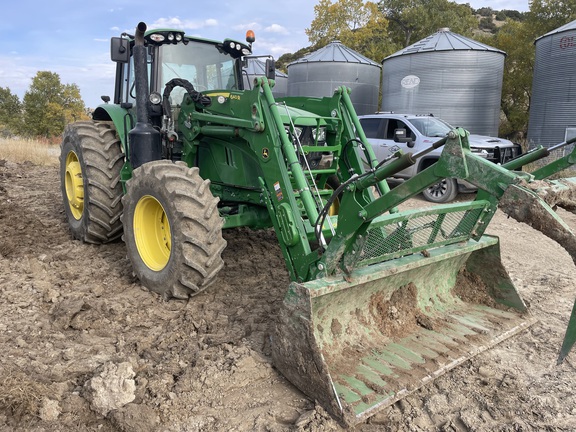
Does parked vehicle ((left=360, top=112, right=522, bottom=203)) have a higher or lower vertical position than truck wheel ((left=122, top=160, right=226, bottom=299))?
higher

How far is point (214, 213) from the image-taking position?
12.7 ft

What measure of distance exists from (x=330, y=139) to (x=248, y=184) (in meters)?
0.96

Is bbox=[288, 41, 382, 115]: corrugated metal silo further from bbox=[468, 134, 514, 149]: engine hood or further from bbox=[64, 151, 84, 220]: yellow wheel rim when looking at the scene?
bbox=[64, 151, 84, 220]: yellow wheel rim

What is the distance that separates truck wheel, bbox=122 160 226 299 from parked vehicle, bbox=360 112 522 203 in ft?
21.6

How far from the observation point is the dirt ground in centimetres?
276

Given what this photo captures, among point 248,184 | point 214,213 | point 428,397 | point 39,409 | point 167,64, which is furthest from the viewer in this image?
point 167,64

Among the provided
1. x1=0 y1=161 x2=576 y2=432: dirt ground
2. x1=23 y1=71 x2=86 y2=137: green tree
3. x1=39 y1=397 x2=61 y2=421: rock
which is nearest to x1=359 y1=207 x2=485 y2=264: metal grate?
x1=0 y1=161 x2=576 y2=432: dirt ground

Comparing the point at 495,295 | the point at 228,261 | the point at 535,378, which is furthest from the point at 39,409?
the point at 495,295

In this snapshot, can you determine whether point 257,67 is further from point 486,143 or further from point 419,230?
point 419,230

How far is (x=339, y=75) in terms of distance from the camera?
2048 cm

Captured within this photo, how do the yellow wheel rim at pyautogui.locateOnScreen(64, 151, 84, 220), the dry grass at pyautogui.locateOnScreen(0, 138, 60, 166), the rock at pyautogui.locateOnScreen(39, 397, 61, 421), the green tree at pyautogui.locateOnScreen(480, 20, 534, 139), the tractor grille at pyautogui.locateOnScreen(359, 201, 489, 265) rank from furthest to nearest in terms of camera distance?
the green tree at pyautogui.locateOnScreen(480, 20, 534, 139) < the dry grass at pyautogui.locateOnScreen(0, 138, 60, 166) < the yellow wheel rim at pyautogui.locateOnScreen(64, 151, 84, 220) < the tractor grille at pyautogui.locateOnScreen(359, 201, 489, 265) < the rock at pyautogui.locateOnScreen(39, 397, 61, 421)

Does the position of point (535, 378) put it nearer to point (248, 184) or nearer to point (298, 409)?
point (298, 409)

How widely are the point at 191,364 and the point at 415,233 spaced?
1.87 metres

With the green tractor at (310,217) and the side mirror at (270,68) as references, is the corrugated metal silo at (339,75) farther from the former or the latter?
the green tractor at (310,217)
